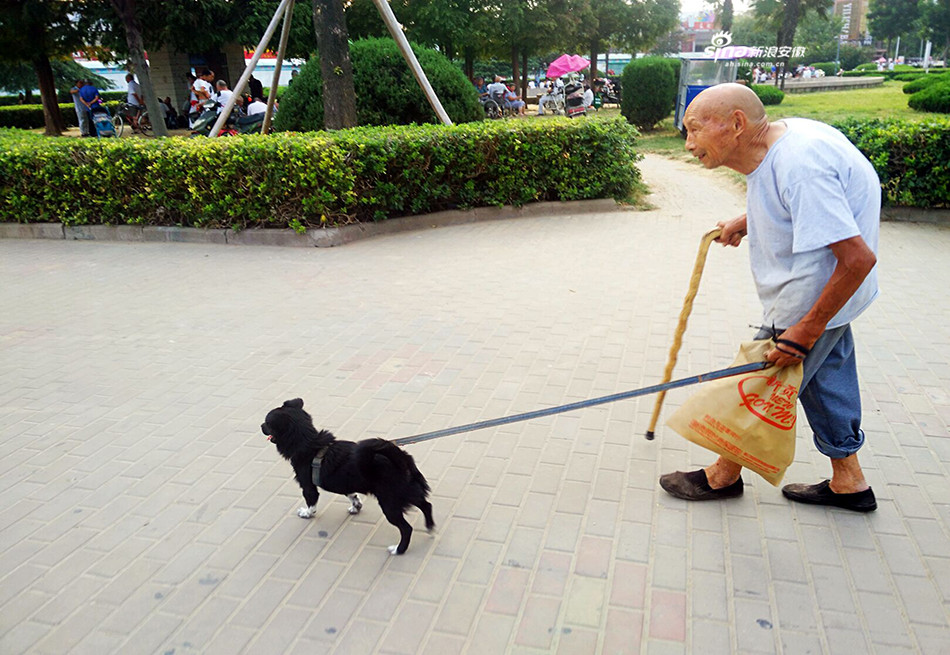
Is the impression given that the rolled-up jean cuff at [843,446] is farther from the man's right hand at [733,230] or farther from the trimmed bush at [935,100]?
the trimmed bush at [935,100]

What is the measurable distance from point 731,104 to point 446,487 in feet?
6.92

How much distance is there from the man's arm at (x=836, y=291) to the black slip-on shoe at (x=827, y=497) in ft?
2.77

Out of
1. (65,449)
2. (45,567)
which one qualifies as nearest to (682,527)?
(45,567)

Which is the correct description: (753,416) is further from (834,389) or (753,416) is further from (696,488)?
(696,488)

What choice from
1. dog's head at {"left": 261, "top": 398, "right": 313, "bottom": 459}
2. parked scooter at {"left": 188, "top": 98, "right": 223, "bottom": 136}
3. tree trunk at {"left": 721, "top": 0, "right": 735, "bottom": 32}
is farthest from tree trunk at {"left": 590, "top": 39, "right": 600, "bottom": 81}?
dog's head at {"left": 261, "top": 398, "right": 313, "bottom": 459}

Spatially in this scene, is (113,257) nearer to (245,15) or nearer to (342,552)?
(342,552)

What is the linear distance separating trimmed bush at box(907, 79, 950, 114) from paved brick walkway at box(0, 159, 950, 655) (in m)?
13.1

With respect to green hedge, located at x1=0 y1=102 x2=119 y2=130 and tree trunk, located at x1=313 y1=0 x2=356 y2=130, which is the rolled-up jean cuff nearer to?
tree trunk, located at x1=313 y1=0 x2=356 y2=130

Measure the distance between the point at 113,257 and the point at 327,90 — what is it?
3.72 m

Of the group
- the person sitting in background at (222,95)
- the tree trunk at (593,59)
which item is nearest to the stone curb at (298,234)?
the person sitting in background at (222,95)

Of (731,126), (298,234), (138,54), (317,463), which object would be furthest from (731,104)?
(138,54)

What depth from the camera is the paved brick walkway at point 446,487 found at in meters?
2.52

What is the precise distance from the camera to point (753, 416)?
2695 mm

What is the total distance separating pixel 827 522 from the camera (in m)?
2.99
